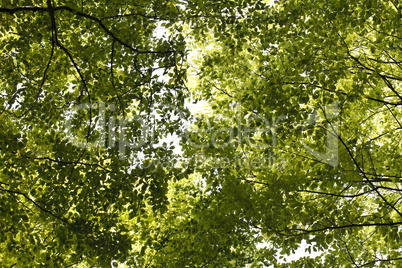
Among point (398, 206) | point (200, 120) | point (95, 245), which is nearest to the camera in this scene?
point (95, 245)

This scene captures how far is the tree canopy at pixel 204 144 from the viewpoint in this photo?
3.79 meters

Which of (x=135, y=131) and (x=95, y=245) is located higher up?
(x=135, y=131)

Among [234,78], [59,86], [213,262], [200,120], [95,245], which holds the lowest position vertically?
[95,245]

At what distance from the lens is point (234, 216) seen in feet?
13.1

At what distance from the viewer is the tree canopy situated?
379 centimetres

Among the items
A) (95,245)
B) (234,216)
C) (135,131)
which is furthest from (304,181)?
(95,245)

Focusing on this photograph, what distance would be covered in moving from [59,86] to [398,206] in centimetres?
727

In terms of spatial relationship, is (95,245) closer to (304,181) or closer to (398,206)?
(304,181)

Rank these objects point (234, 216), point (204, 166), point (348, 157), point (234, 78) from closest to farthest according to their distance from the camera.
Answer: point (348, 157) < point (234, 216) < point (204, 166) < point (234, 78)

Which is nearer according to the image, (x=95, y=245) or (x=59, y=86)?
(x=95, y=245)

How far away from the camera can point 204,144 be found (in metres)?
5.12

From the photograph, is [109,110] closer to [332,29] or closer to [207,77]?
[207,77]

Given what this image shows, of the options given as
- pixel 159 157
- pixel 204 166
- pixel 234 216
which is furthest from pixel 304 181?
pixel 159 157

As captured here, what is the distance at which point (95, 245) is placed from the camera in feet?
14.2
